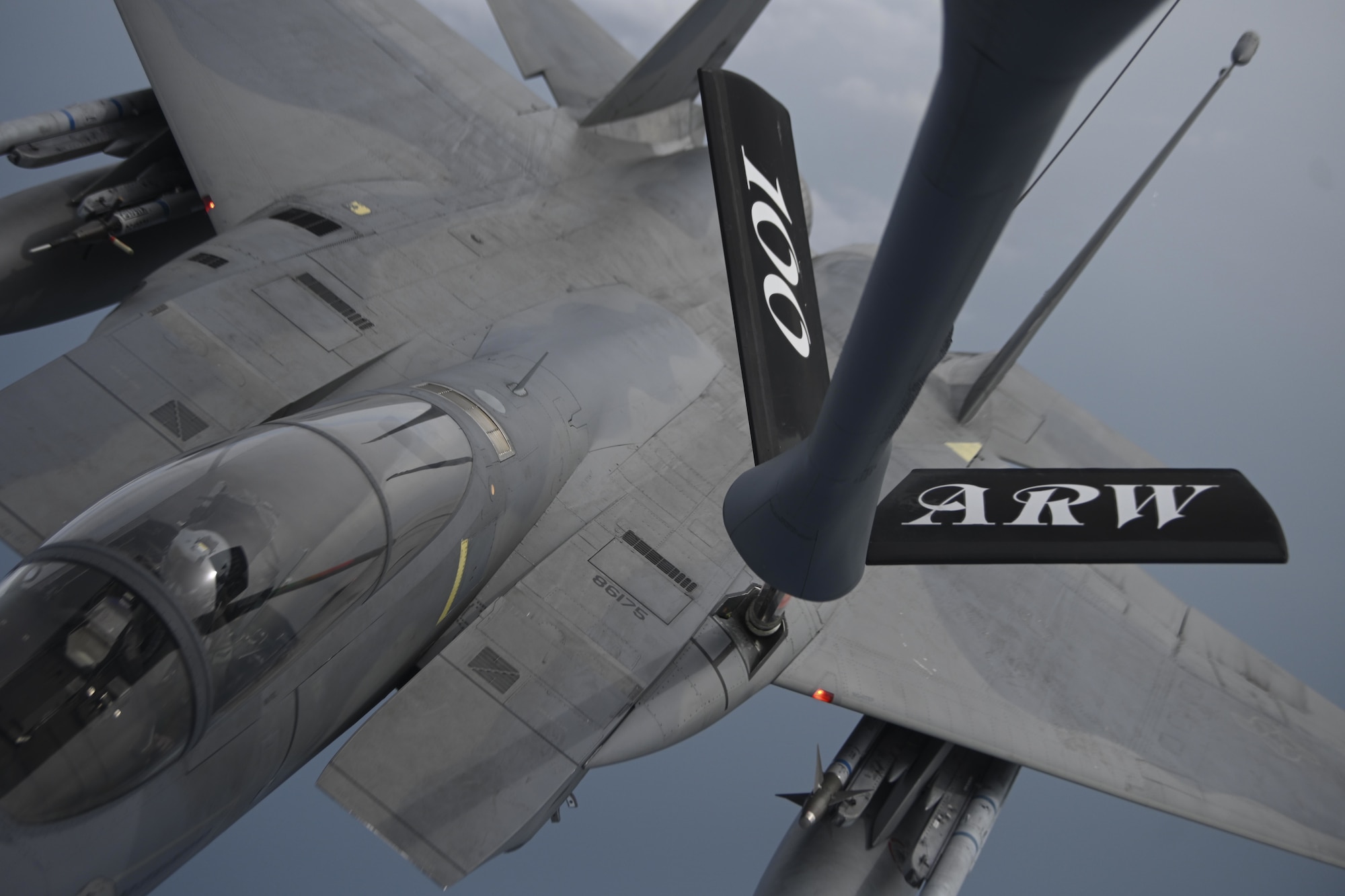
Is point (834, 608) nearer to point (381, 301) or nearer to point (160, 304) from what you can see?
point (381, 301)

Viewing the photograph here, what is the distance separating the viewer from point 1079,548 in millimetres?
3271

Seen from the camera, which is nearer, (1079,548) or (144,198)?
(1079,548)

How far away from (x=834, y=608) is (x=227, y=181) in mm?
6511

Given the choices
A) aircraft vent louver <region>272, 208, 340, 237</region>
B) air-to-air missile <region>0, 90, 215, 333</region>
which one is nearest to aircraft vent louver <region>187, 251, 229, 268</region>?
aircraft vent louver <region>272, 208, 340, 237</region>

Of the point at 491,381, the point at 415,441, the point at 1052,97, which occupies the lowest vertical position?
the point at 491,381

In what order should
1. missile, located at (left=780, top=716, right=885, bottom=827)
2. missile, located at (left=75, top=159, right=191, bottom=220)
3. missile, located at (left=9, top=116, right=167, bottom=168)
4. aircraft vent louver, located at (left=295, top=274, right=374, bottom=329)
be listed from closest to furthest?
missile, located at (left=780, top=716, right=885, bottom=827)
aircraft vent louver, located at (left=295, top=274, right=374, bottom=329)
missile, located at (left=9, top=116, right=167, bottom=168)
missile, located at (left=75, top=159, right=191, bottom=220)

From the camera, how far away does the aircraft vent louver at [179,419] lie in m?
5.49

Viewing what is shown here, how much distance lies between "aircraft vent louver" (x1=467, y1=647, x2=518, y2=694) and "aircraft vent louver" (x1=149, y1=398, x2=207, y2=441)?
221cm

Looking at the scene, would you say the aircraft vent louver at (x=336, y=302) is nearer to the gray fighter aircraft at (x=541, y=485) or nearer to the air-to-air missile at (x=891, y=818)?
the gray fighter aircraft at (x=541, y=485)

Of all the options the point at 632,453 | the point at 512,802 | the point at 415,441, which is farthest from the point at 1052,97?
the point at 632,453

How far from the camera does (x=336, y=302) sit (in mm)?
6785

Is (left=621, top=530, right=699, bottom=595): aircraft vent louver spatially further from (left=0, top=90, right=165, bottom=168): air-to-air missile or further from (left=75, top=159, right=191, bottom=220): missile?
(left=0, top=90, right=165, bottom=168): air-to-air missile

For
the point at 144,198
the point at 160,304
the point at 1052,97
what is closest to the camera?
the point at 1052,97

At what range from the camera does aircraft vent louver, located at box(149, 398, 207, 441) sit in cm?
549
